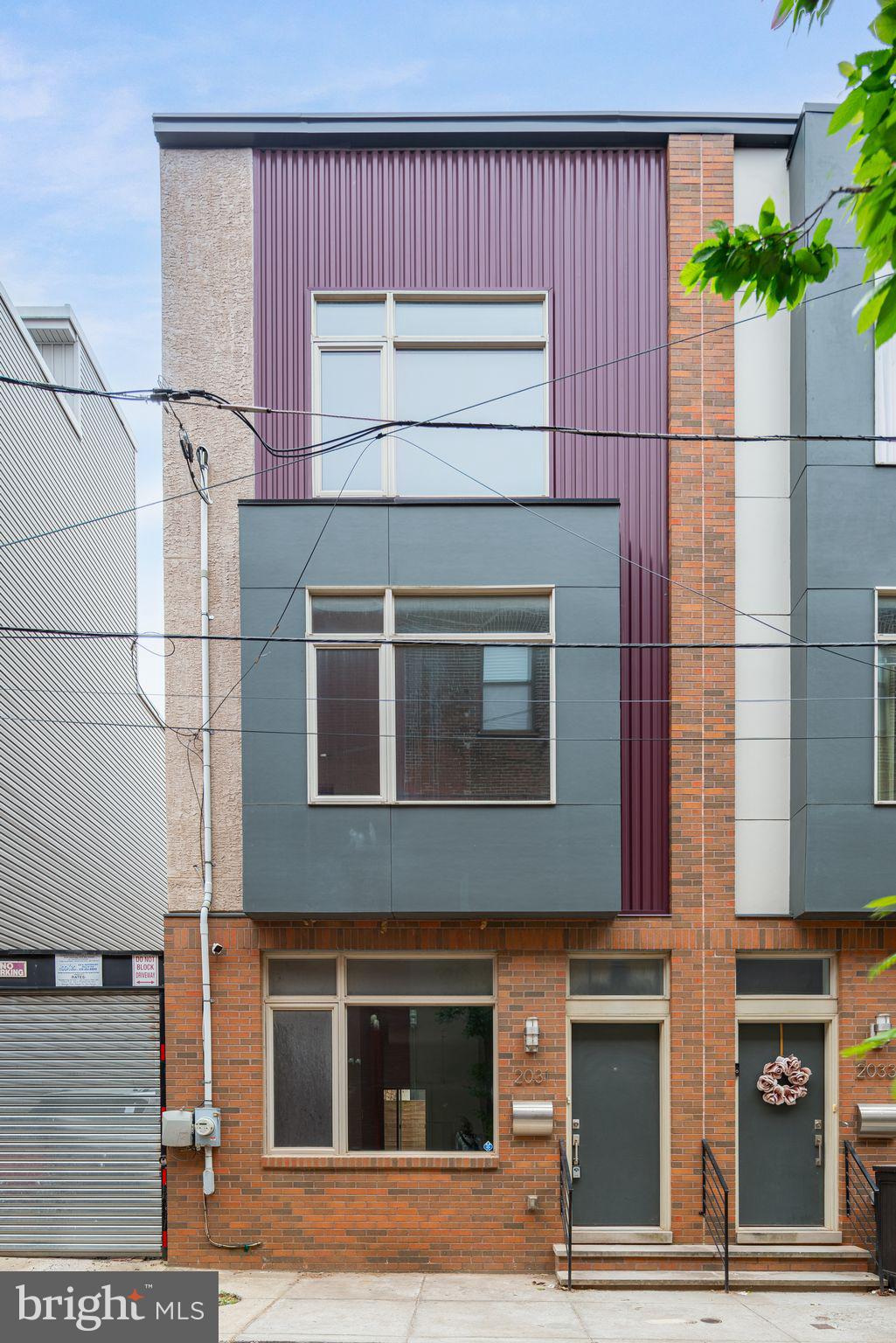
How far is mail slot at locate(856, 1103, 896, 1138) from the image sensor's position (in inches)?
417

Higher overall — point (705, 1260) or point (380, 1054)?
point (380, 1054)

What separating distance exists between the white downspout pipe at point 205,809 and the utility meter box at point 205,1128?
0.25 ft

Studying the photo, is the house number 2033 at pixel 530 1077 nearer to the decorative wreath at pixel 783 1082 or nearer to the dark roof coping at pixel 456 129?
the decorative wreath at pixel 783 1082

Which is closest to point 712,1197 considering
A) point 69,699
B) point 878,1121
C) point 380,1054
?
point 878,1121

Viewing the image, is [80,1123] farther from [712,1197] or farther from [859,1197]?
[859,1197]

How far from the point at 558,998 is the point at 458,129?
27.7ft

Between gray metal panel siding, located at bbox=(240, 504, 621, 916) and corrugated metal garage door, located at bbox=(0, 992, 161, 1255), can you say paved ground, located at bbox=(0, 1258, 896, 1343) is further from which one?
gray metal panel siding, located at bbox=(240, 504, 621, 916)

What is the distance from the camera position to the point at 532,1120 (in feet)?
34.7

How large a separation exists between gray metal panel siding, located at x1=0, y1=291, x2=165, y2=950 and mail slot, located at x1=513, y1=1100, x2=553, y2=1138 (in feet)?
30.8

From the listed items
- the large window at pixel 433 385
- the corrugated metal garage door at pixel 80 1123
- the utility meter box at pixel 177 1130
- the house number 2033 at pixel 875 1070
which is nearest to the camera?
the utility meter box at pixel 177 1130

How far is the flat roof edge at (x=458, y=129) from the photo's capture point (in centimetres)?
1120

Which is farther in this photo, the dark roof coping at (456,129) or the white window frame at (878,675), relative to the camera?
the dark roof coping at (456,129)

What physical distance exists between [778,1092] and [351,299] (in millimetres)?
8688

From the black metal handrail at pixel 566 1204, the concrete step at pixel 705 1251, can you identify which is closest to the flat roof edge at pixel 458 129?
the black metal handrail at pixel 566 1204
